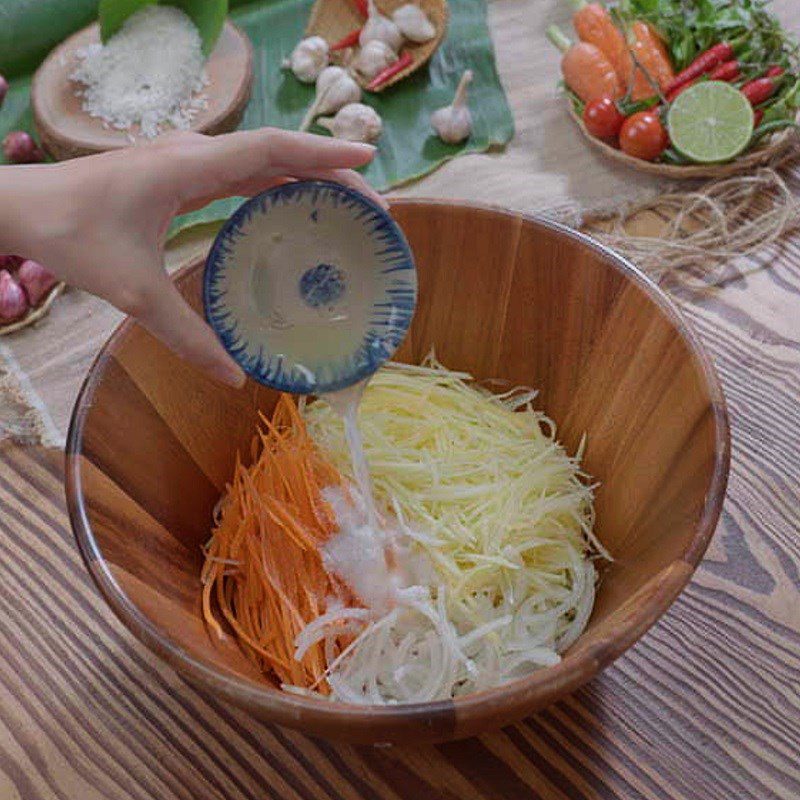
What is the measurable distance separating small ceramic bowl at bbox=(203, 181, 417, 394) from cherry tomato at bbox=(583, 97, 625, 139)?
108cm

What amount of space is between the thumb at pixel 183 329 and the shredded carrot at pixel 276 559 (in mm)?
285

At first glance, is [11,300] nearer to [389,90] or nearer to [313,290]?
[313,290]

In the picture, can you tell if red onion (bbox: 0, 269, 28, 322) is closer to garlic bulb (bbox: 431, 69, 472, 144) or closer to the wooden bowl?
the wooden bowl

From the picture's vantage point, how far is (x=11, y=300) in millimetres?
1689

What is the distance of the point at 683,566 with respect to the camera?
0.87 metres

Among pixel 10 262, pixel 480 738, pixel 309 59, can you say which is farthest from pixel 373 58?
pixel 480 738

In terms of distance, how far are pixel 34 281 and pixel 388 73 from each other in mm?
938

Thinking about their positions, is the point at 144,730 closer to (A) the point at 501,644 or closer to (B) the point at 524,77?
(A) the point at 501,644

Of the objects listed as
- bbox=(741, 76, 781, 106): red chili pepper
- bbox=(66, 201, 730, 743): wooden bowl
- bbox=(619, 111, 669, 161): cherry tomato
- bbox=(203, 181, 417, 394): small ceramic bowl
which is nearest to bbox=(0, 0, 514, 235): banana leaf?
bbox=(619, 111, 669, 161): cherry tomato

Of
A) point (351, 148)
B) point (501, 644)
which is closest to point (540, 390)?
point (501, 644)

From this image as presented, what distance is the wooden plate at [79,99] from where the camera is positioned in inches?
78.9

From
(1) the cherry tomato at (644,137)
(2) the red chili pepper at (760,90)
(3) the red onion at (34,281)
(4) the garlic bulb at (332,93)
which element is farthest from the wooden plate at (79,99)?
(2) the red chili pepper at (760,90)

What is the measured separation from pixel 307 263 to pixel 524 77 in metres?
1.35

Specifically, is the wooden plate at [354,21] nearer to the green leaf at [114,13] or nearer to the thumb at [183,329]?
the green leaf at [114,13]
